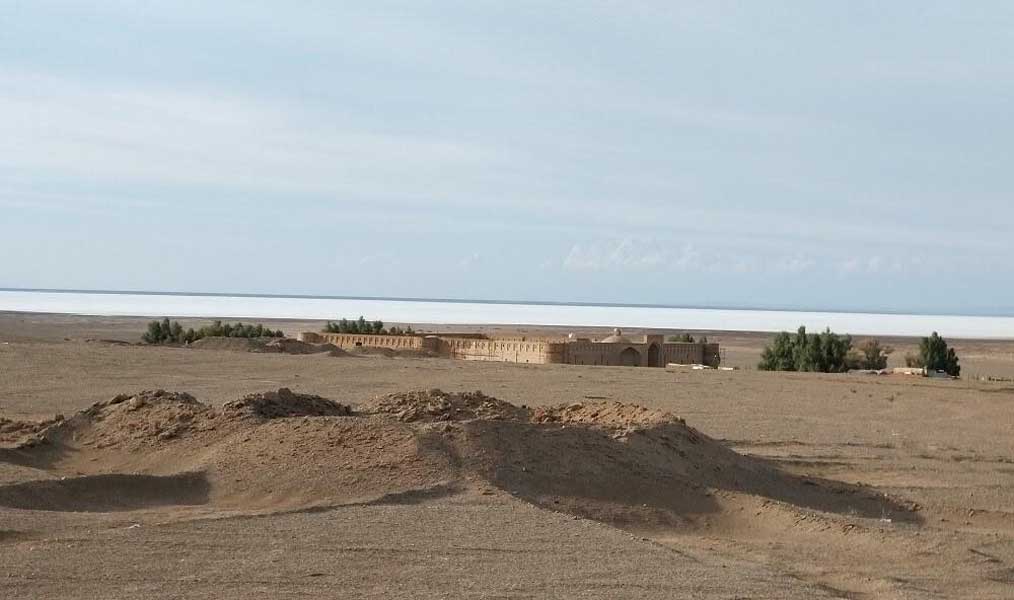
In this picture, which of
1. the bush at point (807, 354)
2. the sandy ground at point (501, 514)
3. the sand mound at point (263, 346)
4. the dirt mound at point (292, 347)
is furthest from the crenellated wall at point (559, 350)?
the sandy ground at point (501, 514)

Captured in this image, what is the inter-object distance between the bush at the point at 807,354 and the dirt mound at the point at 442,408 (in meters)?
24.2

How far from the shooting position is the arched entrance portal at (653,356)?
126 ft

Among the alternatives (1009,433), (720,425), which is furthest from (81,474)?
(1009,433)

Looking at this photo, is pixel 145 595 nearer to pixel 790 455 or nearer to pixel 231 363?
pixel 790 455

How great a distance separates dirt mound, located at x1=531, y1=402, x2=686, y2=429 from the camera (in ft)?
50.0

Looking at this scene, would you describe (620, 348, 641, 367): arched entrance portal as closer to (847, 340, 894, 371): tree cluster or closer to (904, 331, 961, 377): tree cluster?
(847, 340, 894, 371): tree cluster

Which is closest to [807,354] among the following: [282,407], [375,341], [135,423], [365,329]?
[375,341]

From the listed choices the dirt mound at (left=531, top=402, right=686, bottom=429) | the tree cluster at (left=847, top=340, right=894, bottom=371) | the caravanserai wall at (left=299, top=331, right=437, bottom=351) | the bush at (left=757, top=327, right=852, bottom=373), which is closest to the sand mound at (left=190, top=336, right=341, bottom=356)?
the caravanserai wall at (left=299, top=331, right=437, bottom=351)

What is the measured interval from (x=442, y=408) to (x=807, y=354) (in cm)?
2575

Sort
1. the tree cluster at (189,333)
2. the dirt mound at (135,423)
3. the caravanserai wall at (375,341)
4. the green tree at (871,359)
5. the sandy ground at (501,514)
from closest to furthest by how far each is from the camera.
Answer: the sandy ground at (501,514)
the dirt mound at (135,423)
the caravanserai wall at (375,341)
the green tree at (871,359)
the tree cluster at (189,333)

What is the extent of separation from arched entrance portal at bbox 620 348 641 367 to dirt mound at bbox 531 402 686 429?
20.5 meters

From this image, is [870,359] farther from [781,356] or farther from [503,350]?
[503,350]

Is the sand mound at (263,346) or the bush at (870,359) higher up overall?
the bush at (870,359)

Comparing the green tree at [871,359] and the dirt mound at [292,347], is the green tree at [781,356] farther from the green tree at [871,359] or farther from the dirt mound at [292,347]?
the dirt mound at [292,347]
